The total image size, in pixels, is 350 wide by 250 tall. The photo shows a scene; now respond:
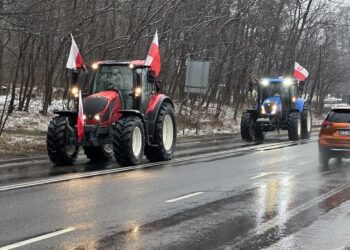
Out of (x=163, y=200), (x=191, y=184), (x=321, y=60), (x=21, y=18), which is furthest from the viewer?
(x=321, y=60)

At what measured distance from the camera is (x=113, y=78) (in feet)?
48.5

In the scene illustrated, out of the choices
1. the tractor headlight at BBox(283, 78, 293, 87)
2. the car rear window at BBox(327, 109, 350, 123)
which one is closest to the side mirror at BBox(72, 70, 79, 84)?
the car rear window at BBox(327, 109, 350, 123)

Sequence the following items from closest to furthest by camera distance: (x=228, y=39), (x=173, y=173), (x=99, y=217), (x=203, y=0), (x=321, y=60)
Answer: (x=99, y=217) < (x=173, y=173) < (x=203, y=0) < (x=228, y=39) < (x=321, y=60)

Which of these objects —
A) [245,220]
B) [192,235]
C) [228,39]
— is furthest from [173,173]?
[228,39]

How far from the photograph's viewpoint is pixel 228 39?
119ft

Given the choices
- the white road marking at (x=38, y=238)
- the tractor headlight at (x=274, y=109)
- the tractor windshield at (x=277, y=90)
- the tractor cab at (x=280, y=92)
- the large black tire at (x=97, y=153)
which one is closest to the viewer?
the white road marking at (x=38, y=238)

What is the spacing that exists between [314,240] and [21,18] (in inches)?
522

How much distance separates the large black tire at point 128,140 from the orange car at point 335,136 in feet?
16.7

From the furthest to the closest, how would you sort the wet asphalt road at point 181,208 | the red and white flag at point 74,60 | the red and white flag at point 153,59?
the red and white flag at point 153,59 < the red and white flag at point 74,60 < the wet asphalt road at point 181,208

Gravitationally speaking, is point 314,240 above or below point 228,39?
below

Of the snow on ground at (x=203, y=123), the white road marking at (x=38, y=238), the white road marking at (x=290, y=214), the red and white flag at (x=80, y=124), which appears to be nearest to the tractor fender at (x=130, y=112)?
the red and white flag at (x=80, y=124)

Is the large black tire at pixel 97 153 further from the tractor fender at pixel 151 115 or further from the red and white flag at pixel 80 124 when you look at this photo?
the red and white flag at pixel 80 124

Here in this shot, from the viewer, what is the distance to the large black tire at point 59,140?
1370cm

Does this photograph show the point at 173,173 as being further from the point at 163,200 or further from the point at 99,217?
the point at 99,217
